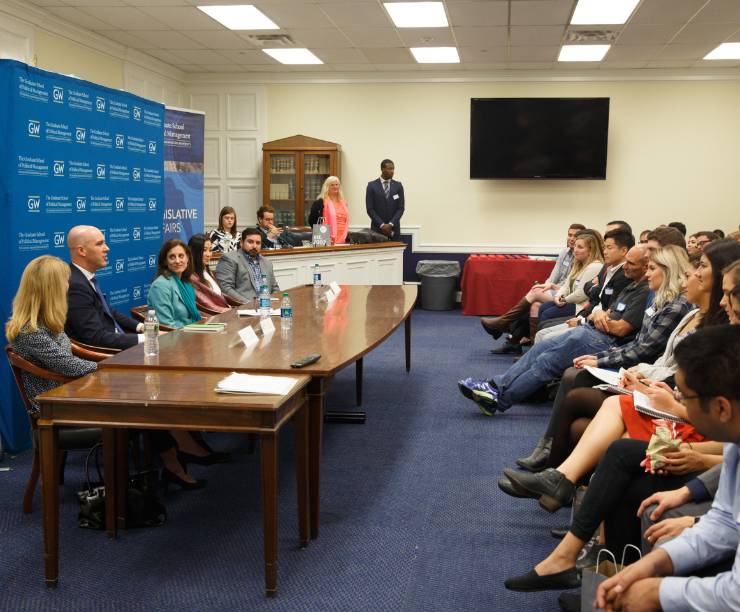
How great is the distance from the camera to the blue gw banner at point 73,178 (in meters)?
4.44

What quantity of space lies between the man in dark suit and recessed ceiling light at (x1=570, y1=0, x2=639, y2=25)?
16.6 ft

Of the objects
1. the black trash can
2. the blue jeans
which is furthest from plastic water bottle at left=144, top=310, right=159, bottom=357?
the black trash can

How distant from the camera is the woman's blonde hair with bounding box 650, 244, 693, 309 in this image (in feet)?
12.6

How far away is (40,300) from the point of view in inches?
138

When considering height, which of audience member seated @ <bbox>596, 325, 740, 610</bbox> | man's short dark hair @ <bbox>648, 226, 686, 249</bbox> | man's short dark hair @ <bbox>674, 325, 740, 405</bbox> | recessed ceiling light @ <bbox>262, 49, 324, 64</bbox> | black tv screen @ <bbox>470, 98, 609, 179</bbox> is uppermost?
recessed ceiling light @ <bbox>262, 49, 324, 64</bbox>

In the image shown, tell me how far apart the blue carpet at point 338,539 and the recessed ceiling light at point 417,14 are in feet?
13.8

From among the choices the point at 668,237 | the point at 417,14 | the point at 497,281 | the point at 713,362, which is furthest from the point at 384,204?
the point at 713,362

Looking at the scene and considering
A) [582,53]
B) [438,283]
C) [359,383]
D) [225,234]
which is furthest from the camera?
[438,283]

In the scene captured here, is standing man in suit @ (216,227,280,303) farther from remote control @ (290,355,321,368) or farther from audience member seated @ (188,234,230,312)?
remote control @ (290,355,321,368)

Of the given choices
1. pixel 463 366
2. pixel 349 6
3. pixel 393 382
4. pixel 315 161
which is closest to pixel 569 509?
pixel 393 382

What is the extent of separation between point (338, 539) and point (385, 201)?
7581mm

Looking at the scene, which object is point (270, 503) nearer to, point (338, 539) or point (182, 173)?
point (338, 539)

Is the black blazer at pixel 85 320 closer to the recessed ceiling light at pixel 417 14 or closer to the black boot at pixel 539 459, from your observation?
the black boot at pixel 539 459

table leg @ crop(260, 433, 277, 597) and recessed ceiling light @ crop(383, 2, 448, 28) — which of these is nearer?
table leg @ crop(260, 433, 277, 597)
